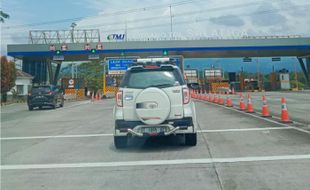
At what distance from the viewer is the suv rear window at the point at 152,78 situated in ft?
27.8

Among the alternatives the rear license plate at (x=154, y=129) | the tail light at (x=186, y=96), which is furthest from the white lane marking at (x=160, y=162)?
the tail light at (x=186, y=96)

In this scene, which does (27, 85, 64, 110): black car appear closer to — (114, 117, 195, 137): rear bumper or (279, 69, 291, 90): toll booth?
(114, 117, 195, 137): rear bumper

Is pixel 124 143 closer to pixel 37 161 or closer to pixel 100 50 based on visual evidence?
pixel 37 161

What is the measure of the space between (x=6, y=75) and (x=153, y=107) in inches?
1486

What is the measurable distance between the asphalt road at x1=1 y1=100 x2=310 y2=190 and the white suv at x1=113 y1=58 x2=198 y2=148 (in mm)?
533

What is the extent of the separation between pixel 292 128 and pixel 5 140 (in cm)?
868

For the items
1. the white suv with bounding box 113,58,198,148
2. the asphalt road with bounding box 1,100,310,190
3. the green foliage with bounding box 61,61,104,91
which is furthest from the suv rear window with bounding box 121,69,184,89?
the green foliage with bounding box 61,61,104,91

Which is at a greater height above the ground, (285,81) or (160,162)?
(285,81)

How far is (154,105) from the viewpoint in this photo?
8164 millimetres

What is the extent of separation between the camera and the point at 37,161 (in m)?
7.95

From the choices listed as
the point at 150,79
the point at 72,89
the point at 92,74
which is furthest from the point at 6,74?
the point at 92,74

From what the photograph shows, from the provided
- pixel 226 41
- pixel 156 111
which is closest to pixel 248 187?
pixel 156 111

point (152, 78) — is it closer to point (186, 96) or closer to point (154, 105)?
point (154, 105)

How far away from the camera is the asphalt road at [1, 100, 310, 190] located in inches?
230
